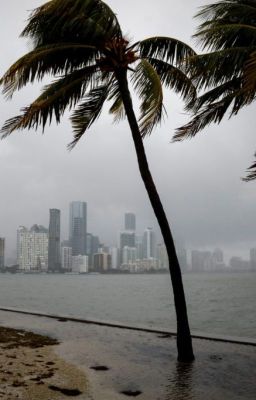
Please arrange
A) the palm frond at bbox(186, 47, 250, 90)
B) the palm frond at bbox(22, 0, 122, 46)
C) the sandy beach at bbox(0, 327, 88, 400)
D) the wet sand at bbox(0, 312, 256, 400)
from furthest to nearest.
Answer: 1. the palm frond at bbox(22, 0, 122, 46)
2. the palm frond at bbox(186, 47, 250, 90)
3. the wet sand at bbox(0, 312, 256, 400)
4. the sandy beach at bbox(0, 327, 88, 400)

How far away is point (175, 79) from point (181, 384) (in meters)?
6.75

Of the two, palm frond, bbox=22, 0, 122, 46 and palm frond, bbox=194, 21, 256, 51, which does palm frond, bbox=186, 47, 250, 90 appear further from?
palm frond, bbox=22, 0, 122, 46

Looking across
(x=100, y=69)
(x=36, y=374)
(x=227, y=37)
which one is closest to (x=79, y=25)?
(x=100, y=69)

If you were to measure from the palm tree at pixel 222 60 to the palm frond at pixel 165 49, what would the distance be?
85 cm

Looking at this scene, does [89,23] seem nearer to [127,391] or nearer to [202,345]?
[127,391]

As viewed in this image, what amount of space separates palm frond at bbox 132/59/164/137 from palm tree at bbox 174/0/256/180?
732 millimetres

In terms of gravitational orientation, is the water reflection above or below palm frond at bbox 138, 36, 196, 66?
below

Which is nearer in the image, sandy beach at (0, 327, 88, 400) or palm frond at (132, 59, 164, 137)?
sandy beach at (0, 327, 88, 400)

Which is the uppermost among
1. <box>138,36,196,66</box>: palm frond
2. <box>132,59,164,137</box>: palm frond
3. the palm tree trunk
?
<box>138,36,196,66</box>: palm frond

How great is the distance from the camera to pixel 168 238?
1012cm

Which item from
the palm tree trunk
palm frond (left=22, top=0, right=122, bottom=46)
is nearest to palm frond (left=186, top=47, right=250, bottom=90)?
the palm tree trunk

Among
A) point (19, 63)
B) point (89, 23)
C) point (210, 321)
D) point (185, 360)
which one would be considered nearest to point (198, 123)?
point (89, 23)

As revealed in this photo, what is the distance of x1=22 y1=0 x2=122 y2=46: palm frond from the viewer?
364 inches

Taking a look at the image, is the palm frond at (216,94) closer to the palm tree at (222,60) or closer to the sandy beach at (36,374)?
the palm tree at (222,60)
